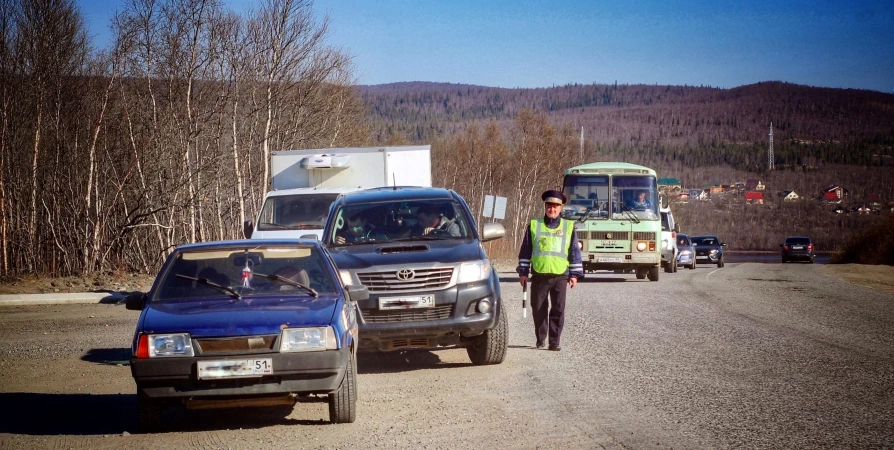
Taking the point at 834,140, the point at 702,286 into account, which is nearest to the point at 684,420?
the point at 702,286

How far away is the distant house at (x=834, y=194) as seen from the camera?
12862cm

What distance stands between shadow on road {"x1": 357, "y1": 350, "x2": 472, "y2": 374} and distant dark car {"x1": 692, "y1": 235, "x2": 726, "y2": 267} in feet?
117

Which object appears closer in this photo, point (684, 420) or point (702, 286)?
point (684, 420)

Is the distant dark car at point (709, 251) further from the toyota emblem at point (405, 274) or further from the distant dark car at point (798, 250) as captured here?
the toyota emblem at point (405, 274)

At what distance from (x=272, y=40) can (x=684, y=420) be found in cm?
2883

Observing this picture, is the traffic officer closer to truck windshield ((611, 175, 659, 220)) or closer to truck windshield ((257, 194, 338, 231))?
truck windshield ((257, 194, 338, 231))

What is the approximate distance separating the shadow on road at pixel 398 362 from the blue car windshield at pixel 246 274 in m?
2.68

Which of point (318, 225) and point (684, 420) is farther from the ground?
point (318, 225)

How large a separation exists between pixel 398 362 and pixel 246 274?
12.3ft

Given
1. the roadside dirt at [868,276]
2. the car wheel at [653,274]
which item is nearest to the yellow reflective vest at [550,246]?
the car wheel at [653,274]

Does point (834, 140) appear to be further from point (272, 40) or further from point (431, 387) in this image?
point (431, 387)

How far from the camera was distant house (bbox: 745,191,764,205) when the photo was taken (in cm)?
13262

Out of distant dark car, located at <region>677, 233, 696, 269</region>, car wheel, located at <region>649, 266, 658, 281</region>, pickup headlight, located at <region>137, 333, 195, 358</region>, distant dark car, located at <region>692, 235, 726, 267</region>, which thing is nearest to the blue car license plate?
pickup headlight, located at <region>137, 333, 195, 358</region>

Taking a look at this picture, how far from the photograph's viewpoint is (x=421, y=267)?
10031 millimetres
